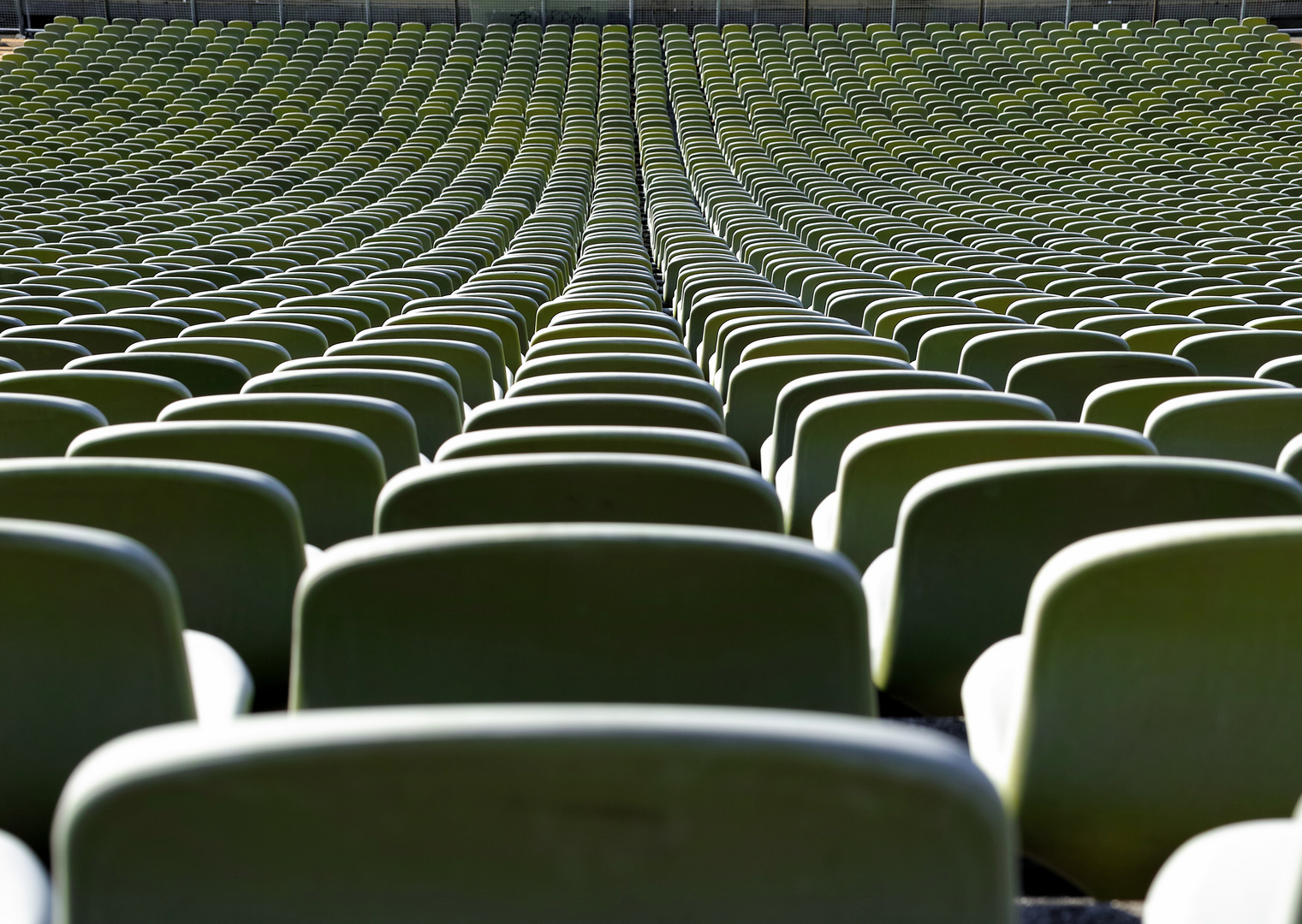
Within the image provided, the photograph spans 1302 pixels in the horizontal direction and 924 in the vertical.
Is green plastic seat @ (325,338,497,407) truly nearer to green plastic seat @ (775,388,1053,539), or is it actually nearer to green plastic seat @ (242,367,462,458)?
green plastic seat @ (242,367,462,458)

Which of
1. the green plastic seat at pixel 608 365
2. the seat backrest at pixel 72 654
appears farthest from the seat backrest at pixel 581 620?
the green plastic seat at pixel 608 365

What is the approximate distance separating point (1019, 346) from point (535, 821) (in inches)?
130

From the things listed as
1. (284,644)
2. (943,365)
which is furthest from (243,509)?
(943,365)

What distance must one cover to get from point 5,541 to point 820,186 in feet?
43.6

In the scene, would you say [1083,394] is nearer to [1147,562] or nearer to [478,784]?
[1147,562]

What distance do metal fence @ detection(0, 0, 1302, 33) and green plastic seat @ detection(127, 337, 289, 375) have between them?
2631cm

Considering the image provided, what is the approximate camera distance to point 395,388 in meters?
2.82

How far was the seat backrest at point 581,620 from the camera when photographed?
1103 millimetres

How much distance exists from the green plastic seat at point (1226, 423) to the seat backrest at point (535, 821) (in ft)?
5.94

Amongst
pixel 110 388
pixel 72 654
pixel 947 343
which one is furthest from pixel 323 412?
pixel 947 343

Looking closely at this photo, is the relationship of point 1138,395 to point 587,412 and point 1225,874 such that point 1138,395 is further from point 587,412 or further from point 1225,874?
point 1225,874

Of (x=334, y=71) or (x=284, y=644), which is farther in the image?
(x=334, y=71)

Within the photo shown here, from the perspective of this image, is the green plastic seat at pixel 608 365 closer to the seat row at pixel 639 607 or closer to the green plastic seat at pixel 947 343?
the seat row at pixel 639 607

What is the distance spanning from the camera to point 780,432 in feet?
9.44
